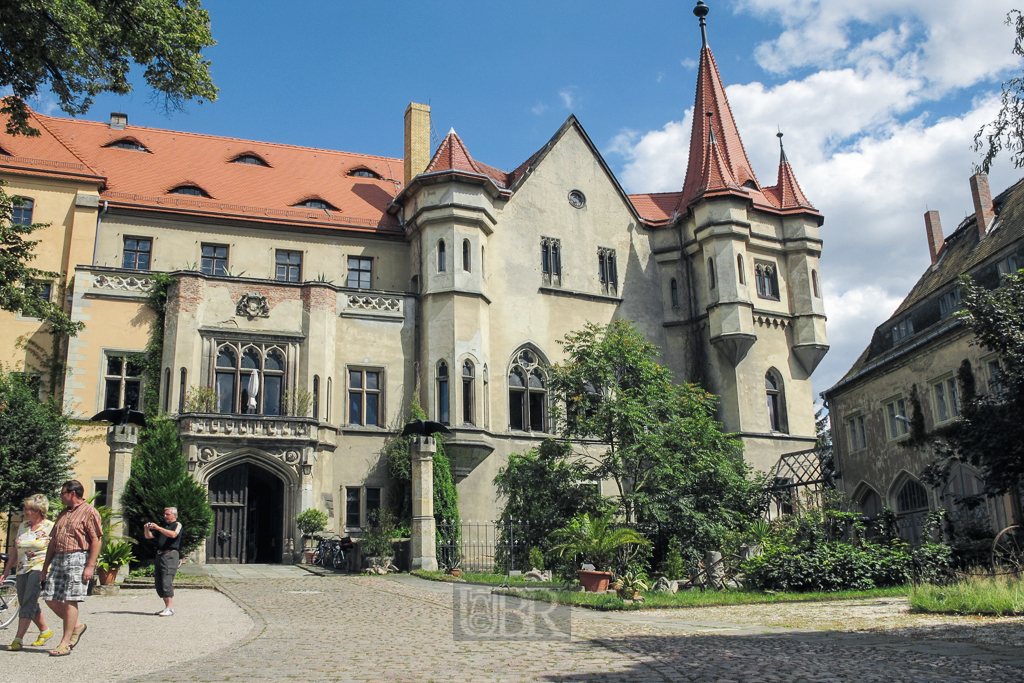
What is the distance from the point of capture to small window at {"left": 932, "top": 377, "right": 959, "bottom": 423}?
92.1 feet

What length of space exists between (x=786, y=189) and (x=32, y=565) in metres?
31.9

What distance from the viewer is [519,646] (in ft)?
30.6

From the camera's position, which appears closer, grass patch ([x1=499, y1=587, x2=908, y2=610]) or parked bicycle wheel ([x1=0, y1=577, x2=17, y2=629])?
parked bicycle wheel ([x1=0, y1=577, x2=17, y2=629])

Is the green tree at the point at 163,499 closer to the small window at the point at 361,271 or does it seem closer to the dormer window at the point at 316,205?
the small window at the point at 361,271

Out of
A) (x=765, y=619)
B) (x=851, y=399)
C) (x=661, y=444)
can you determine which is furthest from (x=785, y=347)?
(x=765, y=619)

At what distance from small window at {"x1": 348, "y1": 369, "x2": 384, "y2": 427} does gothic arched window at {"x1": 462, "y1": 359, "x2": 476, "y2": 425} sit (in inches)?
103

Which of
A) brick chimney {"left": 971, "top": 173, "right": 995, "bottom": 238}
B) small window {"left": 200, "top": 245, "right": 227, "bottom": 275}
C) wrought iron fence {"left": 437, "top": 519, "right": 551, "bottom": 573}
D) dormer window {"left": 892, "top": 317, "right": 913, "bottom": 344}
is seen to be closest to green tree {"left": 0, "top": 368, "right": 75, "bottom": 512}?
small window {"left": 200, "top": 245, "right": 227, "bottom": 275}

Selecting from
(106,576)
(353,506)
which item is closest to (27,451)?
(106,576)

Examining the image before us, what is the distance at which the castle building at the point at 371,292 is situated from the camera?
26500 mm

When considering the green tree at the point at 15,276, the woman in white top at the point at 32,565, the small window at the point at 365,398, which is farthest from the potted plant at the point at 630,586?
the small window at the point at 365,398

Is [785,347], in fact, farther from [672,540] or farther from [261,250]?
[261,250]

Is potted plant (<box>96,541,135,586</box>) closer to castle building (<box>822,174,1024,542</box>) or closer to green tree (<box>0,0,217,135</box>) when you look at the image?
green tree (<box>0,0,217,135</box>)

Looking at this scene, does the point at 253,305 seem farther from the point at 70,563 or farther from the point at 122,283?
the point at 70,563

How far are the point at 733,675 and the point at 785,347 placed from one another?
27396 millimetres
